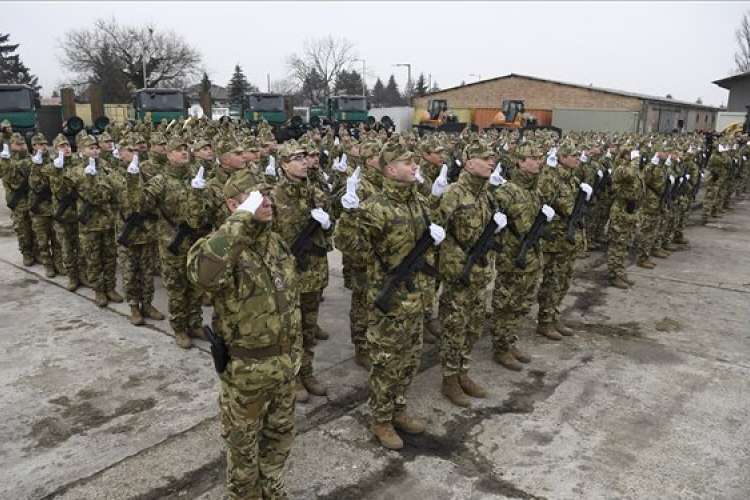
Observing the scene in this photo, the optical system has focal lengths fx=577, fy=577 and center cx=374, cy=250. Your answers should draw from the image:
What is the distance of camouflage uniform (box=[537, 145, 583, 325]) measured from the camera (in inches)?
232

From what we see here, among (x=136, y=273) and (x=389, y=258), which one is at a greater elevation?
(x=389, y=258)

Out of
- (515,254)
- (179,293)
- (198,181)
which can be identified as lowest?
(179,293)

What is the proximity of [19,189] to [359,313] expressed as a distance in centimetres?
536

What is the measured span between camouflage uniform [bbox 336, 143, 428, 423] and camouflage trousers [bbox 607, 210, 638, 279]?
16.4 ft

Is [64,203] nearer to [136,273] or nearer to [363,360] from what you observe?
[136,273]

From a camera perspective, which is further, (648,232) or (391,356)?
(648,232)

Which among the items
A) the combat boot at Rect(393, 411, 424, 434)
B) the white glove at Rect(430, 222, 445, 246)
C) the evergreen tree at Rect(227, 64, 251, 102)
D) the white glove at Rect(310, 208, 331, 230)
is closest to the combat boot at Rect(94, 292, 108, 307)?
the white glove at Rect(310, 208, 331, 230)

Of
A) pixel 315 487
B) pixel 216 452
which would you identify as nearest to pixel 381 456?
pixel 315 487

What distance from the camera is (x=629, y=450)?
13.2ft

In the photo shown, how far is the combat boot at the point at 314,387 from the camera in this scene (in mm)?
4727

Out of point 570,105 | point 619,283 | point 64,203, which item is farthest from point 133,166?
point 570,105

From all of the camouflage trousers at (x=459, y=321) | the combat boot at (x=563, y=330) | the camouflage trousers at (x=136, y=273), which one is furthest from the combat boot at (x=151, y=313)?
the combat boot at (x=563, y=330)

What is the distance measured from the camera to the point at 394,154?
376cm

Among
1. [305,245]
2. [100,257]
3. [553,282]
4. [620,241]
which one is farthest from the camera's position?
[620,241]
